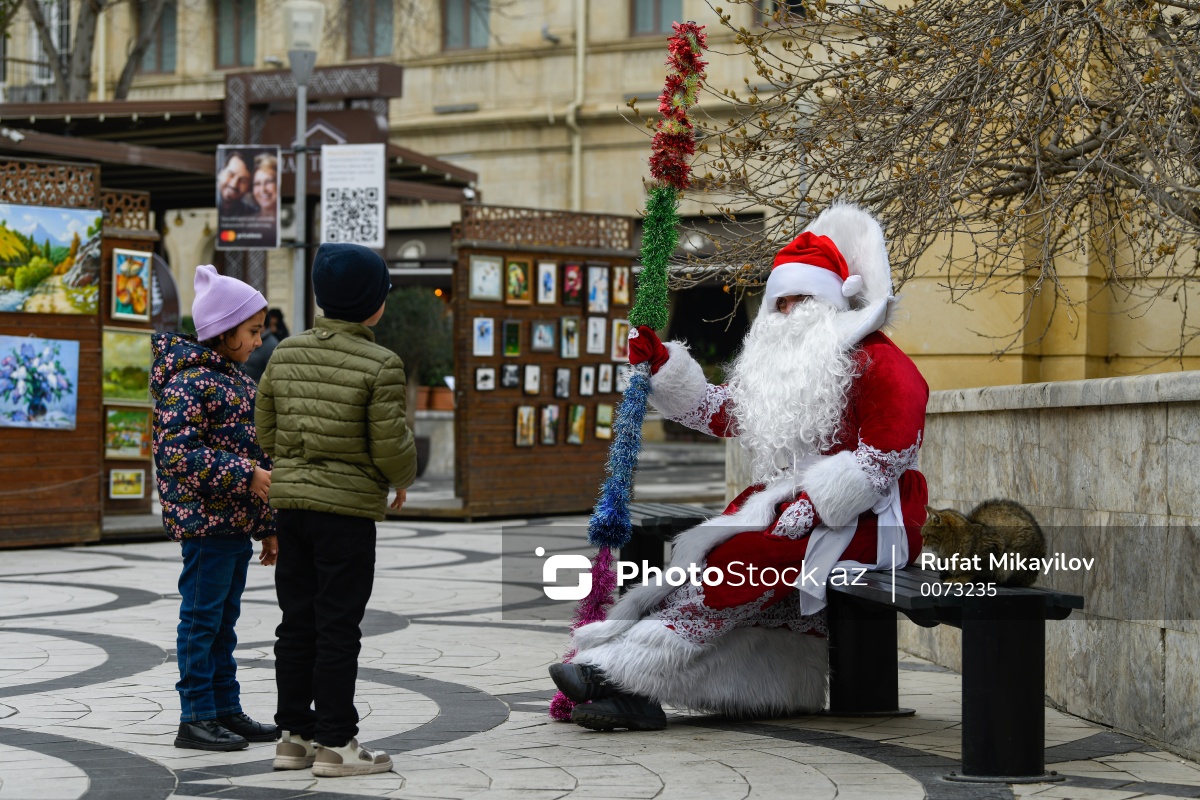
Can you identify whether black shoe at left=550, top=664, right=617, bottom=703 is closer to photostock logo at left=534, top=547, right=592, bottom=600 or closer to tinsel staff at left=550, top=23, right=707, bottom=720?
tinsel staff at left=550, top=23, right=707, bottom=720

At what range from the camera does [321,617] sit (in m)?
4.85

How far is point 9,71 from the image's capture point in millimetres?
37156

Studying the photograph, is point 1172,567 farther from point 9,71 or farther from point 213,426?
point 9,71

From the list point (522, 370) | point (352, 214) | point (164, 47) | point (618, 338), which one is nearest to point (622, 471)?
point (352, 214)

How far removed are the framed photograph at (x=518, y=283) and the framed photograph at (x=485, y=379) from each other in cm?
69

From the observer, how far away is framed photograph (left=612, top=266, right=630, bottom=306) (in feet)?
53.4

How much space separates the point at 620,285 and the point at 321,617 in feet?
38.4

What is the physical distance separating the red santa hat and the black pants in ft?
5.70

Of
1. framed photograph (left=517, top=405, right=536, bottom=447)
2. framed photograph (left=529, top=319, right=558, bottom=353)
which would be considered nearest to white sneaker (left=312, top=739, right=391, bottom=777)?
framed photograph (left=517, top=405, right=536, bottom=447)

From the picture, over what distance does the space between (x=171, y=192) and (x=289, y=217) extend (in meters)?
8.05

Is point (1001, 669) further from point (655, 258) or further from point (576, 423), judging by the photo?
point (576, 423)

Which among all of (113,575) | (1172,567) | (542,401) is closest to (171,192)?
(542,401)

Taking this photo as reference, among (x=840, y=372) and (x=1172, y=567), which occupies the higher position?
(x=840, y=372)

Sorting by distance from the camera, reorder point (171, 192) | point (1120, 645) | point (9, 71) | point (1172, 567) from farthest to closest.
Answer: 1. point (9, 71)
2. point (171, 192)
3. point (1120, 645)
4. point (1172, 567)
